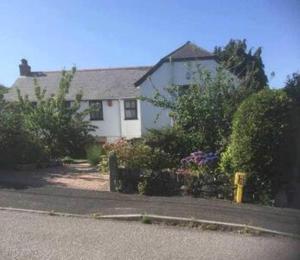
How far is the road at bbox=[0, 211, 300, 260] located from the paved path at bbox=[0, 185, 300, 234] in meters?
0.68

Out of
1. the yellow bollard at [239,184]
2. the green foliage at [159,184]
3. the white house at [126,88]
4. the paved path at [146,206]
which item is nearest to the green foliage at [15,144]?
the paved path at [146,206]

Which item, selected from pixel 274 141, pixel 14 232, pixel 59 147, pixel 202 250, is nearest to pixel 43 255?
pixel 14 232

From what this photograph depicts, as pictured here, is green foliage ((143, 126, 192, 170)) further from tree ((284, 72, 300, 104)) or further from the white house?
the white house

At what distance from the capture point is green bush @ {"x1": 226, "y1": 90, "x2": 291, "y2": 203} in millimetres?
11516

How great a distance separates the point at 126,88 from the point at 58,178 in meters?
20.1

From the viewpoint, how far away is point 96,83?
119ft

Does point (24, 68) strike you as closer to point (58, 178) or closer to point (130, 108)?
point (130, 108)

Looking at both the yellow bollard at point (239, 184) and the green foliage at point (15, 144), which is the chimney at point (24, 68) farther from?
the yellow bollard at point (239, 184)

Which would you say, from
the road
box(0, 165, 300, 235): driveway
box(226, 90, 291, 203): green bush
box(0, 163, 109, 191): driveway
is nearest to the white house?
box(0, 163, 109, 191): driveway

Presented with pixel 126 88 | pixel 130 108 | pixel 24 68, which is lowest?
pixel 130 108

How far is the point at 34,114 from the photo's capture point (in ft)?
69.4

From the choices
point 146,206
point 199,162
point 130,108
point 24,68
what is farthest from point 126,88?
point 146,206

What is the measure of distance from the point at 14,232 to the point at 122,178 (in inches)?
155

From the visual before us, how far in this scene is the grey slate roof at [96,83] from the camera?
113 ft
